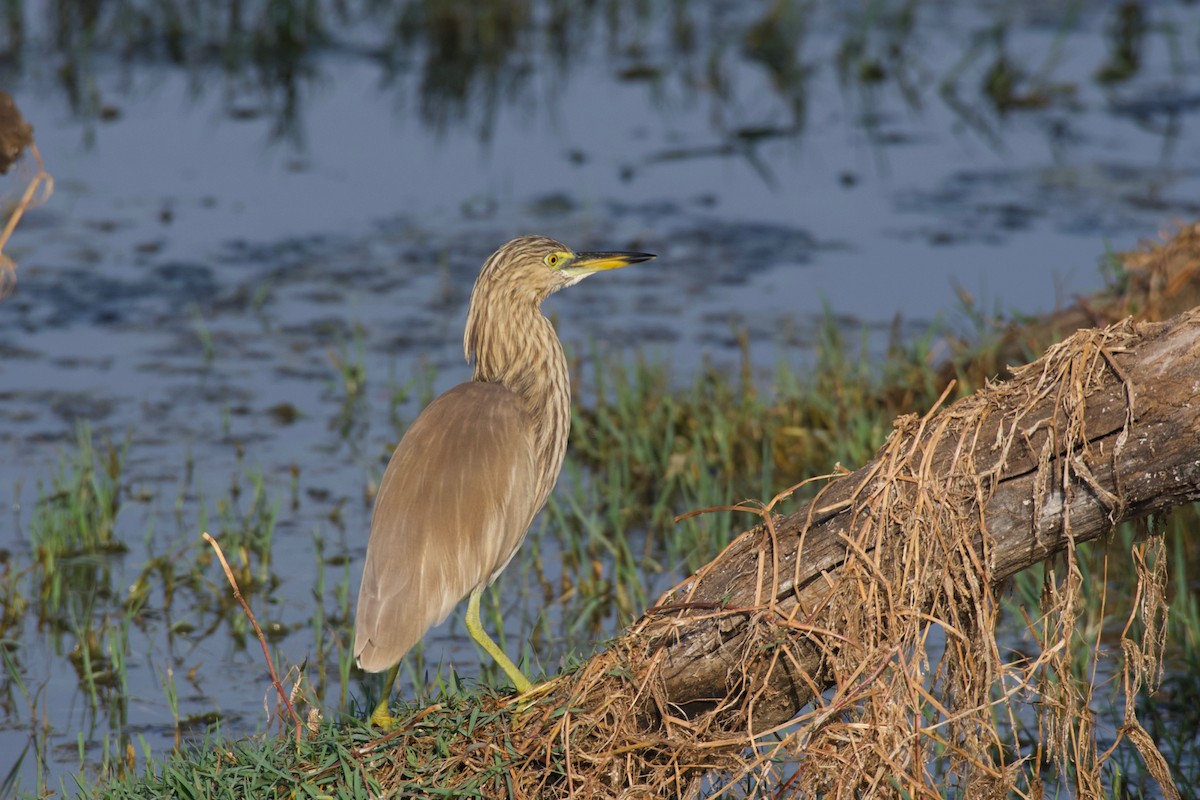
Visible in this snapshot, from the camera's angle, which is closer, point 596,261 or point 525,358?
point 525,358

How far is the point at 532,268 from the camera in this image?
4.12 m

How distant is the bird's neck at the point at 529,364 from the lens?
3984 millimetres

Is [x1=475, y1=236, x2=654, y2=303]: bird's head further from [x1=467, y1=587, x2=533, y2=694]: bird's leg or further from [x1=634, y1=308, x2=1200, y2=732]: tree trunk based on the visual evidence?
[x1=634, y1=308, x2=1200, y2=732]: tree trunk

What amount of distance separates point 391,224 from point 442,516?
5408mm

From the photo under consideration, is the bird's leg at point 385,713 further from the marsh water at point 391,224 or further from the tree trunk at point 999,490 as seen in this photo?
the tree trunk at point 999,490

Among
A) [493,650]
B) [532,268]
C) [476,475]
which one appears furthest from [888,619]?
[532,268]

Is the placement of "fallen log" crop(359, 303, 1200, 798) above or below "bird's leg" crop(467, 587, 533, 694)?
above

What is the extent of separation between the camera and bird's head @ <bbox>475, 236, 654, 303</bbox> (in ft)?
13.5

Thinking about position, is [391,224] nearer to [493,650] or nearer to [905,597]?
[493,650]

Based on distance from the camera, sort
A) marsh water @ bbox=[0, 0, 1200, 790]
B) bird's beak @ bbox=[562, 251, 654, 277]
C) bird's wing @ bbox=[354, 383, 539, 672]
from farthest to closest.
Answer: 1. marsh water @ bbox=[0, 0, 1200, 790]
2. bird's beak @ bbox=[562, 251, 654, 277]
3. bird's wing @ bbox=[354, 383, 539, 672]

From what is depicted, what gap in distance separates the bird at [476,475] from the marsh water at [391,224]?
1.77 feet

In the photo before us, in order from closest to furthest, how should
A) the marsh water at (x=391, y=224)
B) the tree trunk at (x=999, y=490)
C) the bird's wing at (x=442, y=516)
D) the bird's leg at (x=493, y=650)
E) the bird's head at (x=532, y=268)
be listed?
the tree trunk at (x=999, y=490) < the bird's leg at (x=493, y=650) < the bird's wing at (x=442, y=516) < the bird's head at (x=532, y=268) < the marsh water at (x=391, y=224)

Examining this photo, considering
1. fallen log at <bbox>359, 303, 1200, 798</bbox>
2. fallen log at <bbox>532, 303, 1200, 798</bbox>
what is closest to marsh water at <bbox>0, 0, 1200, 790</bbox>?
fallen log at <bbox>359, 303, 1200, 798</bbox>

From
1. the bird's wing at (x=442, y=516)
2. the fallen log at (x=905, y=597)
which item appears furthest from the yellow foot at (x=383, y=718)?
the fallen log at (x=905, y=597)
